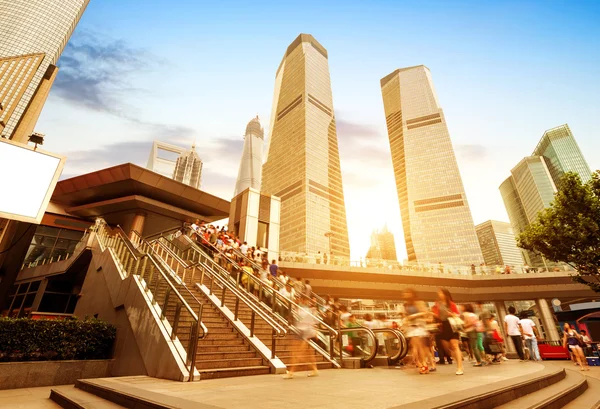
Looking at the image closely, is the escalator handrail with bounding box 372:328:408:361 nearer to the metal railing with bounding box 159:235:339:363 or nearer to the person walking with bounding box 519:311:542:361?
the metal railing with bounding box 159:235:339:363

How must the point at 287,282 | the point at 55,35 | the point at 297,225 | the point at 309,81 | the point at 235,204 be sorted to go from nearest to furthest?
the point at 287,282 → the point at 235,204 → the point at 55,35 → the point at 297,225 → the point at 309,81

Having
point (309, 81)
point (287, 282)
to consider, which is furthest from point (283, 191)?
point (287, 282)

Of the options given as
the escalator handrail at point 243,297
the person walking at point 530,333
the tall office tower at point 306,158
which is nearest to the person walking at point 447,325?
the escalator handrail at point 243,297

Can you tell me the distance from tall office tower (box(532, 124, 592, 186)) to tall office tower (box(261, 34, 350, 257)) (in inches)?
4234

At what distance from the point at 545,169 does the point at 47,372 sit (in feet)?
602

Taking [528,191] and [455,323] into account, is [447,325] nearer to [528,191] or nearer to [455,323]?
[455,323]

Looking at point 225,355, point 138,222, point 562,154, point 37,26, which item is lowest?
point 225,355

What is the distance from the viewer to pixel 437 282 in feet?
93.3

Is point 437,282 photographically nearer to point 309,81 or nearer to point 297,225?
point 297,225

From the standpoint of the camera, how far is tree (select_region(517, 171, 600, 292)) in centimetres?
1317

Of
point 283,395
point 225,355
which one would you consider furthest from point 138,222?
point 283,395

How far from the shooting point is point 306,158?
125875 mm

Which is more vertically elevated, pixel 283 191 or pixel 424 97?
pixel 424 97

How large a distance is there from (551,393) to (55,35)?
117 metres
